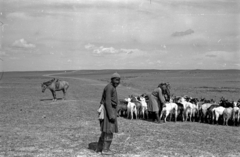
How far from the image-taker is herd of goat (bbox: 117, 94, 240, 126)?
13227 millimetres

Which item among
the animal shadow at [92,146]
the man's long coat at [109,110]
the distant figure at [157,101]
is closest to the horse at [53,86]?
the distant figure at [157,101]

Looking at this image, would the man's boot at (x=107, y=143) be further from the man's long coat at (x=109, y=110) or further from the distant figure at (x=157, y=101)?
the distant figure at (x=157, y=101)

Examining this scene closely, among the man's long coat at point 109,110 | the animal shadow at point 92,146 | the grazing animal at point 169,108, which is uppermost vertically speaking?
the man's long coat at point 109,110

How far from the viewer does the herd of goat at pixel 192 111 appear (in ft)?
43.4

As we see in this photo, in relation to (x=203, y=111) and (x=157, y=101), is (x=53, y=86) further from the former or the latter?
(x=203, y=111)

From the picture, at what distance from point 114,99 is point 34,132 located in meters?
4.77

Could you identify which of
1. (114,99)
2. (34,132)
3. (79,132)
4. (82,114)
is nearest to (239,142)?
(114,99)

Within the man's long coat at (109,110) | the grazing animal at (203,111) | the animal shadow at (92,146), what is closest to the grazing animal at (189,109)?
the grazing animal at (203,111)

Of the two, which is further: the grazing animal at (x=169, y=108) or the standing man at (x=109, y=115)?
the grazing animal at (x=169, y=108)

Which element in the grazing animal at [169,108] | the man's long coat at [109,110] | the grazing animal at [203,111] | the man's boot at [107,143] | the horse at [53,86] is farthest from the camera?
the horse at [53,86]

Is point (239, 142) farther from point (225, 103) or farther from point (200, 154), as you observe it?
point (225, 103)

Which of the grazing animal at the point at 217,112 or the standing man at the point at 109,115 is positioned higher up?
the standing man at the point at 109,115

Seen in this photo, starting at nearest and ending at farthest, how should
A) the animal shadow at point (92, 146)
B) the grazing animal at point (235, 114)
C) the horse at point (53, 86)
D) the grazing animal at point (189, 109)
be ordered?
the animal shadow at point (92, 146) < the grazing animal at point (235, 114) < the grazing animal at point (189, 109) < the horse at point (53, 86)

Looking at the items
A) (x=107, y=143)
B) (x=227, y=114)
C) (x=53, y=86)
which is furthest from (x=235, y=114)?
(x=53, y=86)
